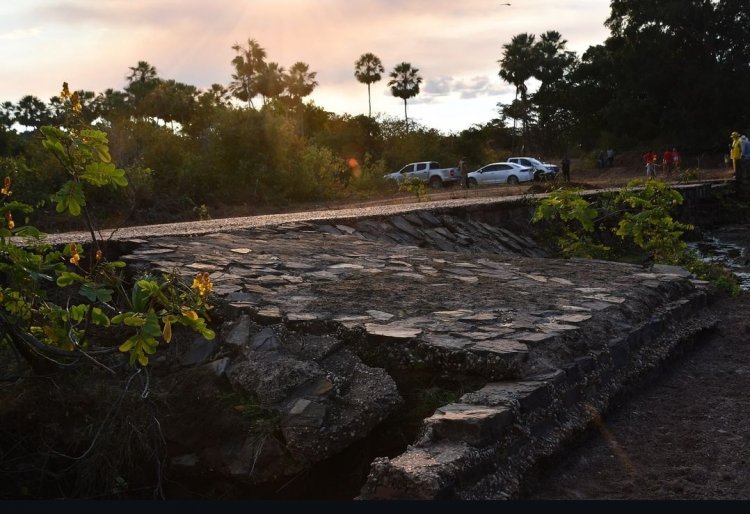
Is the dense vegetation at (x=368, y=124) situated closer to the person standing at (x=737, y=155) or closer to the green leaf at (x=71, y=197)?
the green leaf at (x=71, y=197)

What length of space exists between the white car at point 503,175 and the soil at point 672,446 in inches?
1128

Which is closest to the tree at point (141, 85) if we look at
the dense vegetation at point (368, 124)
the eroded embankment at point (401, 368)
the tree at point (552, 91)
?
the dense vegetation at point (368, 124)

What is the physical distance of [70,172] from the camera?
4109 mm

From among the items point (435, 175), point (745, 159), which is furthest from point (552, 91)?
point (745, 159)

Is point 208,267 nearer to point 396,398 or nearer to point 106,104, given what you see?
point 396,398

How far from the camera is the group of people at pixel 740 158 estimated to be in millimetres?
21047

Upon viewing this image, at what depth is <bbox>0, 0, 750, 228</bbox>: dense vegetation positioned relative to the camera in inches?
944

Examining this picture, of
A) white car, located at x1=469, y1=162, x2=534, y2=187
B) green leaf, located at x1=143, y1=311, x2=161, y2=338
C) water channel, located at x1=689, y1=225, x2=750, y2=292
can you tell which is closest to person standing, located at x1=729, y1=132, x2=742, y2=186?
water channel, located at x1=689, y1=225, x2=750, y2=292

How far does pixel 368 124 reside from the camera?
4972 cm

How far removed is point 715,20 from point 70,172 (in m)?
39.4

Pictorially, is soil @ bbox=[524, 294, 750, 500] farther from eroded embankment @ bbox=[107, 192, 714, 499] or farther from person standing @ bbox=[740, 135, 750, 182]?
person standing @ bbox=[740, 135, 750, 182]

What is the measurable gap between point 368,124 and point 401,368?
46.0 meters

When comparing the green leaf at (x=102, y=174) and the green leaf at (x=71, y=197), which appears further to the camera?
the green leaf at (x=102, y=174)

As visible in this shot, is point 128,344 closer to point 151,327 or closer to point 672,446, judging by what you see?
point 151,327
